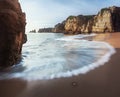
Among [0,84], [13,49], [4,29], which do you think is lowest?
[0,84]

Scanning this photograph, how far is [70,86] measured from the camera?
22.2 feet

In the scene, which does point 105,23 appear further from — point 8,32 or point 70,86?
point 70,86

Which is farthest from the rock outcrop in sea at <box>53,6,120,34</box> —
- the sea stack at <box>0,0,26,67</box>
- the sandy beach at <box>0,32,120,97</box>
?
the sandy beach at <box>0,32,120,97</box>

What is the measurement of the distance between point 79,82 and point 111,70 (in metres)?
2.08

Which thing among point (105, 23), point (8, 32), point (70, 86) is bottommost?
point (70, 86)

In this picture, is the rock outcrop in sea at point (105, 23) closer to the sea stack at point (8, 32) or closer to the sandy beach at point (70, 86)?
the sea stack at point (8, 32)

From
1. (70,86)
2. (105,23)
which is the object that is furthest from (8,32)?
(105,23)

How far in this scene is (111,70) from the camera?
859 centimetres

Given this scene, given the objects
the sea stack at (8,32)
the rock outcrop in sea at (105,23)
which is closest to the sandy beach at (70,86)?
the sea stack at (8,32)

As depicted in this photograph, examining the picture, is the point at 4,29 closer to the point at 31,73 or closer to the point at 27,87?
the point at 31,73

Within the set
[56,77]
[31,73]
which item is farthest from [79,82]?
[31,73]

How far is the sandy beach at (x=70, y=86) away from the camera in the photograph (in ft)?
19.8

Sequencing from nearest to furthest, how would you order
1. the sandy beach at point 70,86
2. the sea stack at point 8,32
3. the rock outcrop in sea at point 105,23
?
the sandy beach at point 70,86 → the sea stack at point 8,32 → the rock outcrop in sea at point 105,23

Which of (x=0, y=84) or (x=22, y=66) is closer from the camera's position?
(x=0, y=84)
